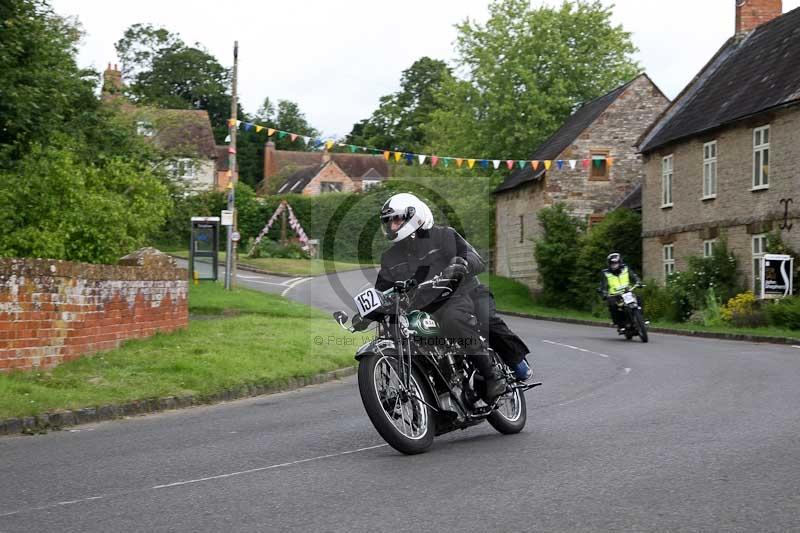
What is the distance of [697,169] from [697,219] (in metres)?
1.71

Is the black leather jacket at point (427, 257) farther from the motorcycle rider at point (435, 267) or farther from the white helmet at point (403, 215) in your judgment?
the white helmet at point (403, 215)

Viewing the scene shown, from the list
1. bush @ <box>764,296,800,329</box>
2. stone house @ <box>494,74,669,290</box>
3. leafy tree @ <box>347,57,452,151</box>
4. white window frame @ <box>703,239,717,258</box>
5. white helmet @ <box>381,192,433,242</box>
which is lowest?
bush @ <box>764,296,800,329</box>

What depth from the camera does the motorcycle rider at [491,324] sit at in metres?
8.10

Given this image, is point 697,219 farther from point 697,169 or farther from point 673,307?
point 673,307

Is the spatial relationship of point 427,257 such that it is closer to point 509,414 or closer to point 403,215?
point 403,215

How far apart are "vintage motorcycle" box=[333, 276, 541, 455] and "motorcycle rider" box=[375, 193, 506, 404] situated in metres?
0.09

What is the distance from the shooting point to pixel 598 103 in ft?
164

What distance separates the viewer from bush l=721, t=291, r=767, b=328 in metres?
26.6

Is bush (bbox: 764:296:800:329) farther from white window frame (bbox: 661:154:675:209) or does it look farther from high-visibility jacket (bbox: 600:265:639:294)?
white window frame (bbox: 661:154:675:209)

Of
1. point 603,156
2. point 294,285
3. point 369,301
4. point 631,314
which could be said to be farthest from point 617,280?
point 603,156

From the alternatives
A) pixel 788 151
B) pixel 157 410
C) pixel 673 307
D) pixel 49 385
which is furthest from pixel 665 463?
pixel 673 307

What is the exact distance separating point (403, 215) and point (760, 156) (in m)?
25.1

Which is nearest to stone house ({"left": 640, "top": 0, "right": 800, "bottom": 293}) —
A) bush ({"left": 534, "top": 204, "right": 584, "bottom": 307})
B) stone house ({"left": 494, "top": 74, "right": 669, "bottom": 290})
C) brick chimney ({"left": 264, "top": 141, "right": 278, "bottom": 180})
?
bush ({"left": 534, "top": 204, "right": 584, "bottom": 307})

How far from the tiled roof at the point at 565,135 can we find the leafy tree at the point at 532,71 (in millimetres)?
1929
